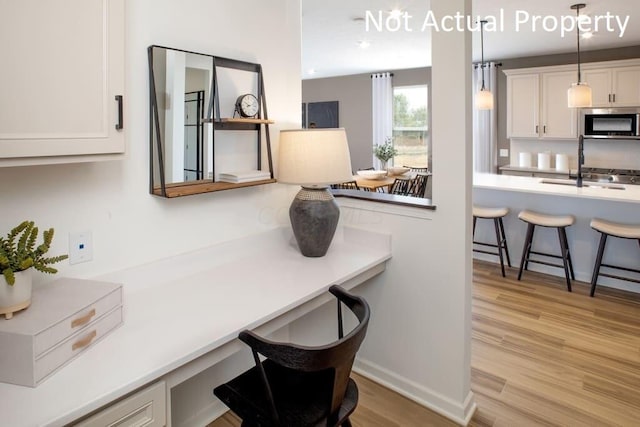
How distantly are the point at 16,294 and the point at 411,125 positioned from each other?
7.18 m

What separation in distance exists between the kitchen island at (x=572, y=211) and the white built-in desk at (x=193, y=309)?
2478 mm

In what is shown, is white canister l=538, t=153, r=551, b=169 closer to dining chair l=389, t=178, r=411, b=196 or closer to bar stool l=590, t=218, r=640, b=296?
dining chair l=389, t=178, r=411, b=196

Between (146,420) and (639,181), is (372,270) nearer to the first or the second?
(146,420)

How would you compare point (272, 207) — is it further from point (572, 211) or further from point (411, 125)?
point (411, 125)

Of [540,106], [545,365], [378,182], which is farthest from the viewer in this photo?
[540,106]

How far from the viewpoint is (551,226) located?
365 centimetres

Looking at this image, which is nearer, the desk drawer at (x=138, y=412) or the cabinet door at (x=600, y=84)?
the desk drawer at (x=138, y=412)

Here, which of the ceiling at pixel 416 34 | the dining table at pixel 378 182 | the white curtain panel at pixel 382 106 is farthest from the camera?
the white curtain panel at pixel 382 106

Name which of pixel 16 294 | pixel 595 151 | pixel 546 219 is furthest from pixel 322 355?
pixel 595 151

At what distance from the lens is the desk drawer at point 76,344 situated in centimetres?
102

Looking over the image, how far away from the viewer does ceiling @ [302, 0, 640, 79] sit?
358 centimetres

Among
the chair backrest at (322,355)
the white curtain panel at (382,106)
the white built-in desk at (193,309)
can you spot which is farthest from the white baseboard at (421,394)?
the white curtain panel at (382,106)

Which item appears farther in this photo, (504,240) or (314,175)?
(504,240)

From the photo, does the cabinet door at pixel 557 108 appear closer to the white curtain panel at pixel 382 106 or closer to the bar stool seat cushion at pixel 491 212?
the bar stool seat cushion at pixel 491 212
